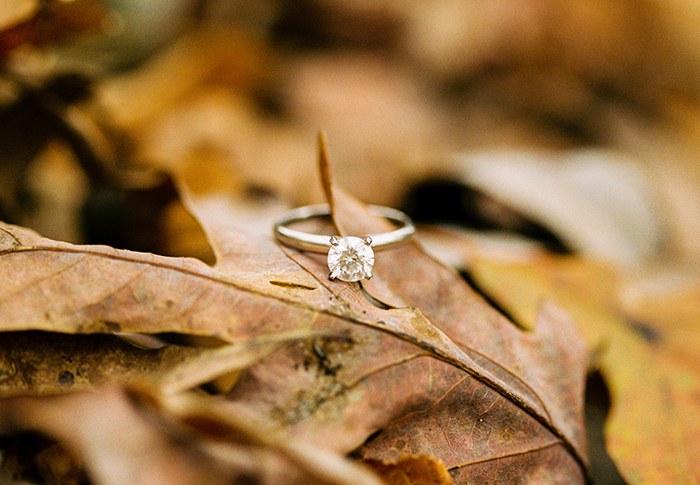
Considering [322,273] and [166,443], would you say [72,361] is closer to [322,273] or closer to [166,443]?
[166,443]

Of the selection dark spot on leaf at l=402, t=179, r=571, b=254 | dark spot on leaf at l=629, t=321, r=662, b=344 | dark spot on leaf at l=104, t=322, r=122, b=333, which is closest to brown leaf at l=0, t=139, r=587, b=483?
dark spot on leaf at l=104, t=322, r=122, b=333

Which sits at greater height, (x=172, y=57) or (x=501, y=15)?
(x=501, y=15)

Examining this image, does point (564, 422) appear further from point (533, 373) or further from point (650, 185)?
point (650, 185)

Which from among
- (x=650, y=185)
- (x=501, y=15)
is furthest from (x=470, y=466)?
(x=501, y=15)

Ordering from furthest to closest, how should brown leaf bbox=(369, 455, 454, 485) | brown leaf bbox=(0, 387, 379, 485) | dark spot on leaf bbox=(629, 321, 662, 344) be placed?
dark spot on leaf bbox=(629, 321, 662, 344) < brown leaf bbox=(369, 455, 454, 485) < brown leaf bbox=(0, 387, 379, 485)

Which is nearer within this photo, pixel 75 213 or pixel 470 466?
pixel 470 466

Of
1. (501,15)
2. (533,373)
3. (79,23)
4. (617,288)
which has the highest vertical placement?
(501,15)

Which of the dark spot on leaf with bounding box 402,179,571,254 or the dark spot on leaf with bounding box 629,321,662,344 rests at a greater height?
the dark spot on leaf with bounding box 402,179,571,254

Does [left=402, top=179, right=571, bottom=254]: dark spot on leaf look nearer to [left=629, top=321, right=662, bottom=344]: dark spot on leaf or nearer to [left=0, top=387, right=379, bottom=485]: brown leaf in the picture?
[left=629, top=321, right=662, bottom=344]: dark spot on leaf
